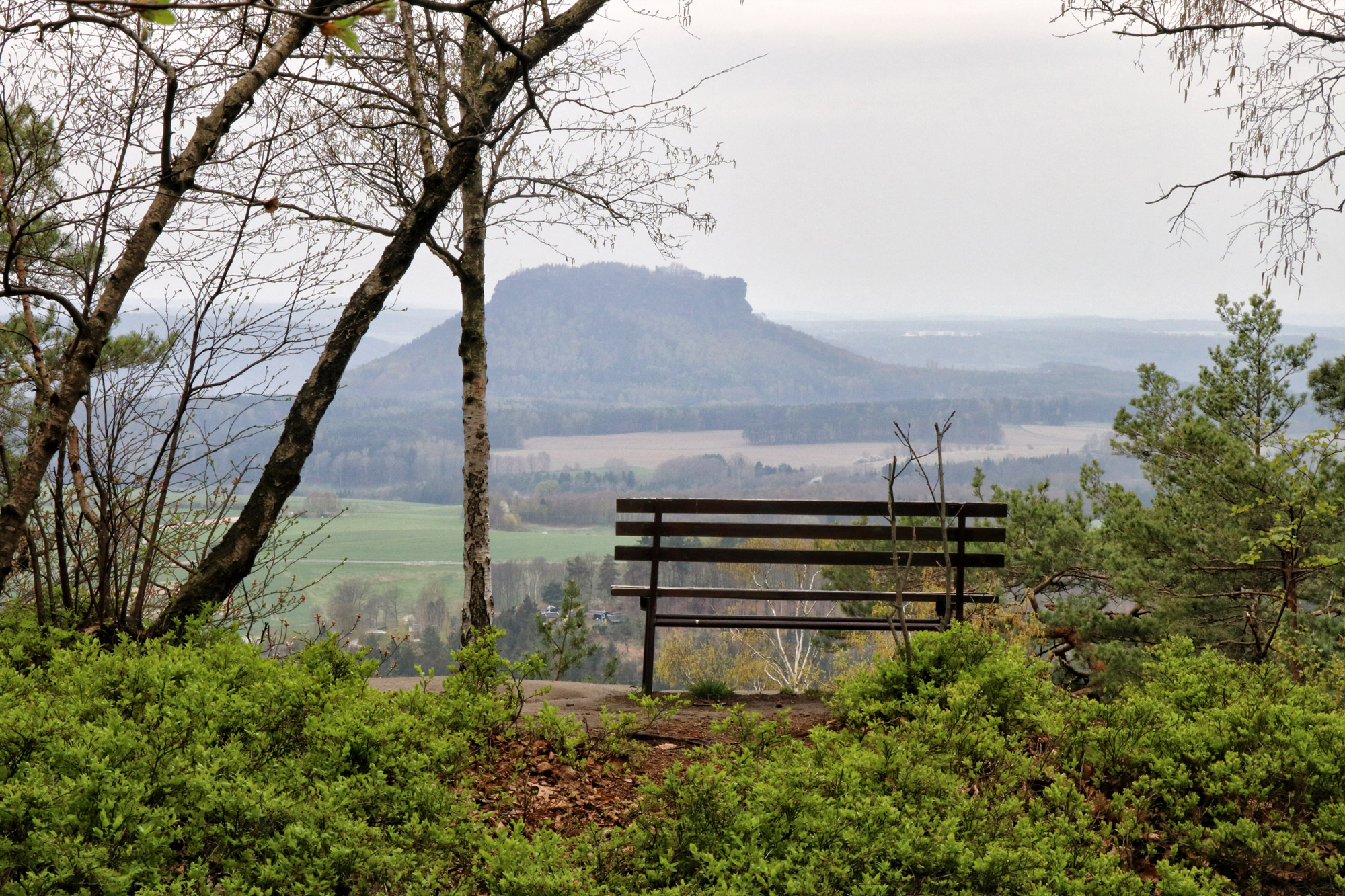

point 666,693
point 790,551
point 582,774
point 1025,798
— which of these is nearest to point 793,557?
point 790,551

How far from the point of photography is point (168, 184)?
3.68m

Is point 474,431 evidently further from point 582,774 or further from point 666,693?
point 582,774

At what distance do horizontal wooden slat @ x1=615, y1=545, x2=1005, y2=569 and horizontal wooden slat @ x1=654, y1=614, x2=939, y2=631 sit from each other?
35cm

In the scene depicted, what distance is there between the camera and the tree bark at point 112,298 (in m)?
3.36

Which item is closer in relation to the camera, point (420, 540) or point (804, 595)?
point (804, 595)

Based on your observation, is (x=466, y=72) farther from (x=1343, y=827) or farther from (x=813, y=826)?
(x=1343, y=827)

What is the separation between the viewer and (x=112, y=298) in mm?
3520

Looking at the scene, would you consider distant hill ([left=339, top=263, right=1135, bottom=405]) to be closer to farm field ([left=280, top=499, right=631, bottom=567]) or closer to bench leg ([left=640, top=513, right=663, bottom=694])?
farm field ([left=280, top=499, right=631, bottom=567])

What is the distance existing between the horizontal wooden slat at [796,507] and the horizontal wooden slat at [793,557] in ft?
0.78

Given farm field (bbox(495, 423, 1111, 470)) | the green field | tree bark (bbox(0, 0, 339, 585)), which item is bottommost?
the green field

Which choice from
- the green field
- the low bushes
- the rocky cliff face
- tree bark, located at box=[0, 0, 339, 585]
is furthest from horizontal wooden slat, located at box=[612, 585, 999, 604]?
the rocky cliff face

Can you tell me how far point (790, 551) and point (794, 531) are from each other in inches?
8.7

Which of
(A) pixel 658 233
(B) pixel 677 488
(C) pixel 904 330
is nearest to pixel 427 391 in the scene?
(B) pixel 677 488

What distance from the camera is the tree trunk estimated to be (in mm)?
5746
